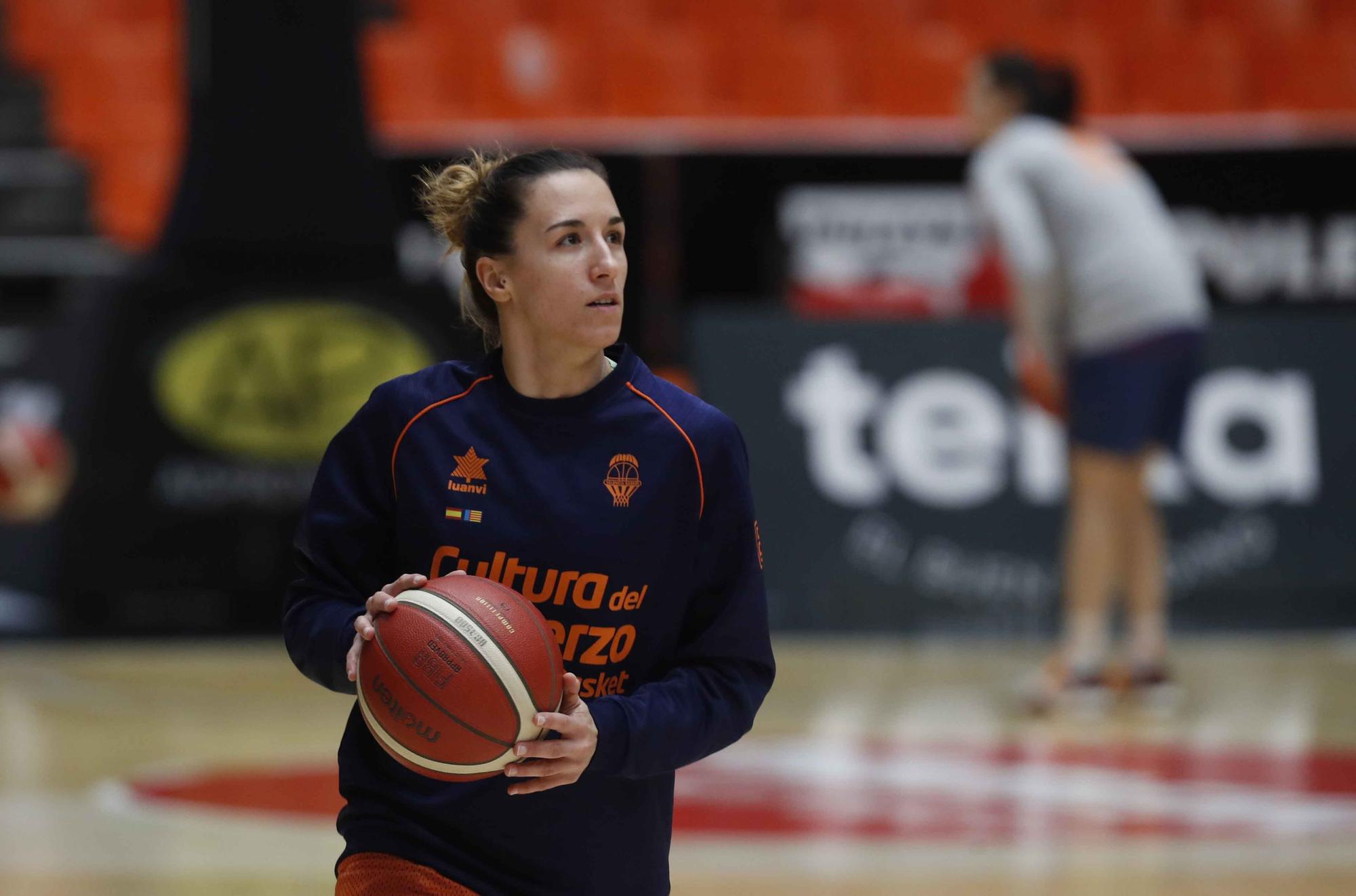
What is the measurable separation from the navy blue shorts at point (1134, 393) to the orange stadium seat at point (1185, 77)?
7043 millimetres

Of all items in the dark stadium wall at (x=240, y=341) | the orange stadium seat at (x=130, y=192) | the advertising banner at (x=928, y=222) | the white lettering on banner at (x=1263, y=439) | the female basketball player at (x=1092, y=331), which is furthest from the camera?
the orange stadium seat at (x=130, y=192)

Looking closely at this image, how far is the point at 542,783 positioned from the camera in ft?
8.09

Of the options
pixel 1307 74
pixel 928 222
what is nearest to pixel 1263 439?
pixel 928 222

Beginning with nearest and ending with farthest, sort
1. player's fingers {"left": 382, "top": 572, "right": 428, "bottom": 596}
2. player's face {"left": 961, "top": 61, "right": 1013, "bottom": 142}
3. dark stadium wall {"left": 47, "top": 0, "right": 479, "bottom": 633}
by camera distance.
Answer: player's fingers {"left": 382, "top": 572, "right": 428, "bottom": 596}
player's face {"left": 961, "top": 61, "right": 1013, "bottom": 142}
dark stadium wall {"left": 47, "top": 0, "right": 479, "bottom": 633}

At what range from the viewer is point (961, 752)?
6.17 metres

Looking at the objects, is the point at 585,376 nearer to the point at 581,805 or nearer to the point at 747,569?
the point at 747,569

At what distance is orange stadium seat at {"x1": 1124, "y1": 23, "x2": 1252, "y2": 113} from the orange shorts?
1208 centimetres

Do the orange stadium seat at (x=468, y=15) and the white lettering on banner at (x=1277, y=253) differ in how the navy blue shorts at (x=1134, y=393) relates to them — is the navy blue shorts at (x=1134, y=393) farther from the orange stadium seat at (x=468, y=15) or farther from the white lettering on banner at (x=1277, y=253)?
the orange stadium seat at (x=468, y=15)

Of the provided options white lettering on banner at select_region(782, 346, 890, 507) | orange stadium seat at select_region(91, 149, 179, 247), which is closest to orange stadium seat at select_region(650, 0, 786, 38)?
orange stadium seat at select_region(91, 149, 179, 247)

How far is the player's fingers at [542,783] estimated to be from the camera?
2455 millimetres

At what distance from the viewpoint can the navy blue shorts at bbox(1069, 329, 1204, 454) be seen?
23.1ft

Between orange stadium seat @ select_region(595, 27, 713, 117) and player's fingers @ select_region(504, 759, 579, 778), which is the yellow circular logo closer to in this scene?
orange stadium seat @ select_region(595, 27, 713, 117)

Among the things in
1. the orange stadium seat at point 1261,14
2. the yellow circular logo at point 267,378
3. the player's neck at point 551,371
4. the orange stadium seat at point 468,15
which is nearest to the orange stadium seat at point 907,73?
the orange stadium seat at point 1261,14

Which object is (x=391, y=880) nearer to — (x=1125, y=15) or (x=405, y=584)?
(x=405, y=584)
